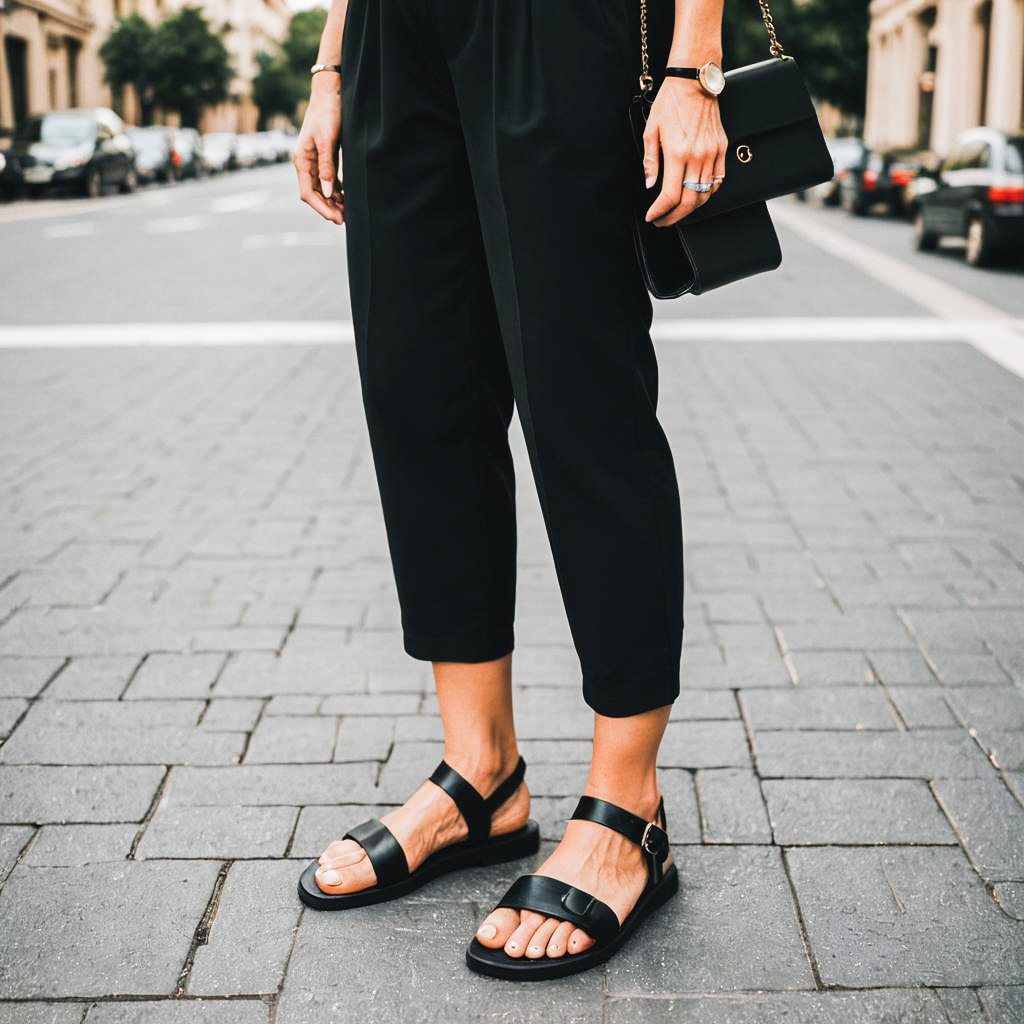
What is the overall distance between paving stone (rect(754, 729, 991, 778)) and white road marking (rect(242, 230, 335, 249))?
11881mm

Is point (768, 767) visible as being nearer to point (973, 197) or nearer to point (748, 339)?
point (748, 339)

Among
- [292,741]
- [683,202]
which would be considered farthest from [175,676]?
[683,202]

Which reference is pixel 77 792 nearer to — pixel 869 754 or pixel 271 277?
pixel 869 754

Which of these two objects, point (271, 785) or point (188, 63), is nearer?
point (271, 785)

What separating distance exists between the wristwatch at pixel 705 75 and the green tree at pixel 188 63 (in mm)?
48062

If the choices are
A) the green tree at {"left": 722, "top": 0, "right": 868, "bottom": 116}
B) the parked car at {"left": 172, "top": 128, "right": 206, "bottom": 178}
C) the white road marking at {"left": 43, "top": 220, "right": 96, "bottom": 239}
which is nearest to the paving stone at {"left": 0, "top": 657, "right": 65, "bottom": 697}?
the white road marking at {"left": 43, "top": 220, "right": 96, "bottom": 239}

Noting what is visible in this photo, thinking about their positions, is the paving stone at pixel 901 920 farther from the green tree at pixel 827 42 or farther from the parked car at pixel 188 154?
the green tree at pixel 827 42

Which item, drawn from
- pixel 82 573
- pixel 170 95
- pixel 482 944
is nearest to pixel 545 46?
pixel 482 944

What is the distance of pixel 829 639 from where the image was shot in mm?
3010

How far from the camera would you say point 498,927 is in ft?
5.78

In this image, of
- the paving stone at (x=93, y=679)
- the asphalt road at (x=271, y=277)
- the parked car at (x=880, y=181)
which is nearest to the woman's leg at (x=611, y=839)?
the paving stone at (x=93, y=679)

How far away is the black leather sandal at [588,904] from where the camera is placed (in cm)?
173

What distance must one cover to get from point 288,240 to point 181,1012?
44.5 feet

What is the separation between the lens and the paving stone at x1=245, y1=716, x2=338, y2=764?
7.89ft
